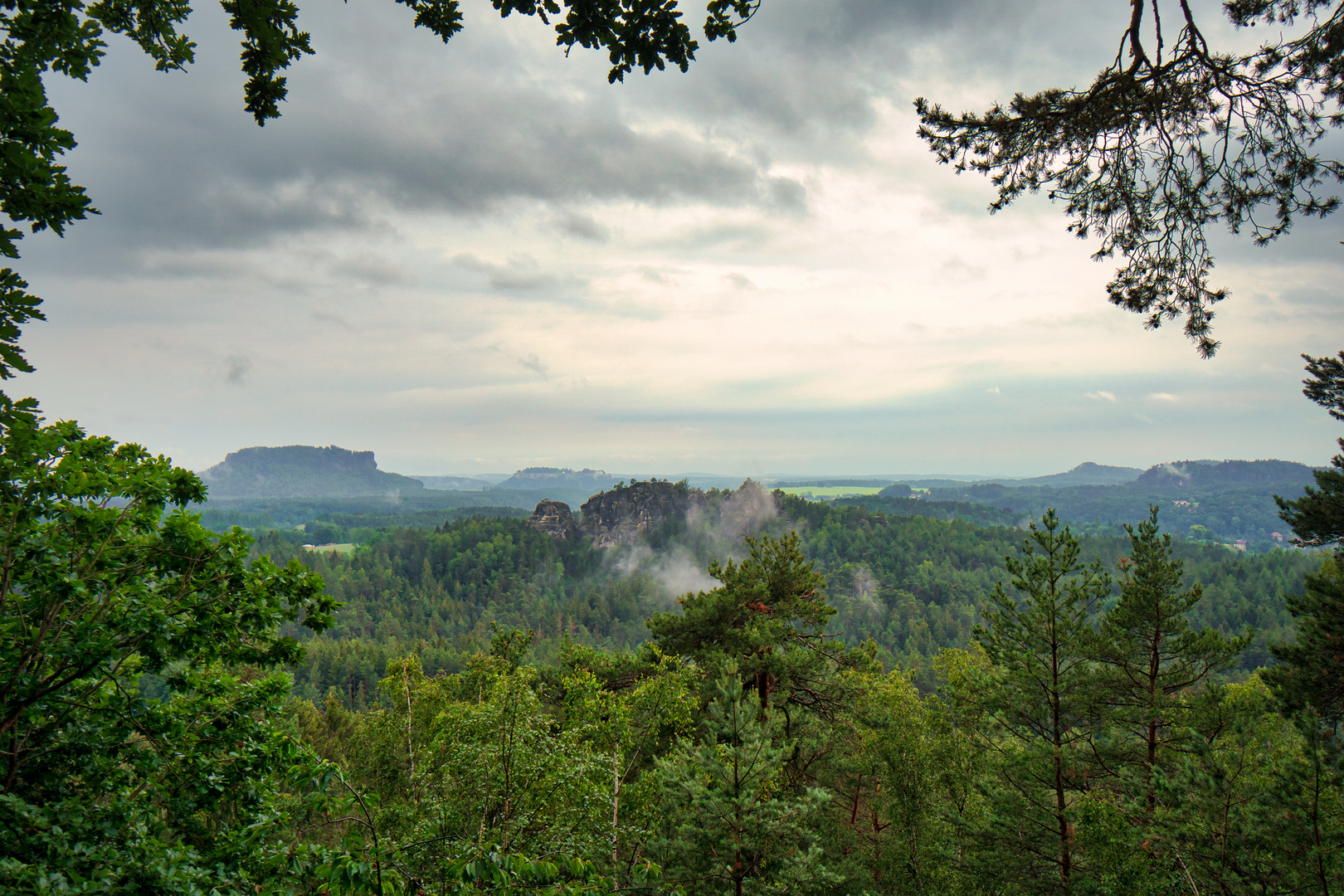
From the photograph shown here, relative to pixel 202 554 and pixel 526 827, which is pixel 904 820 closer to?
pixel 526 827

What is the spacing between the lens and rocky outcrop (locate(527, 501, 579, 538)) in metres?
195

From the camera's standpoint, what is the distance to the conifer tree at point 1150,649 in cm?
1375

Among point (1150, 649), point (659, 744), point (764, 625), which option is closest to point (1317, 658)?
point (1150, 649)

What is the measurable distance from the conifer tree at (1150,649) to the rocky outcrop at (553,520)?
187 meters

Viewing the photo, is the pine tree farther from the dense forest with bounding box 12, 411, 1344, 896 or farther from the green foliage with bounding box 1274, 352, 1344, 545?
the green foliage with bounding box 1274, 352, 1344, 545

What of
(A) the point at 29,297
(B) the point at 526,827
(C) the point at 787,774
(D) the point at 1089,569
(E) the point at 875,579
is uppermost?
(A) the point at 29,297

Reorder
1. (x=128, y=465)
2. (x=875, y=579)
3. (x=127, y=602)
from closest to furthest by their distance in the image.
→ (x=127, y=602) < (x=128, y=465) < (x=875, y=579)

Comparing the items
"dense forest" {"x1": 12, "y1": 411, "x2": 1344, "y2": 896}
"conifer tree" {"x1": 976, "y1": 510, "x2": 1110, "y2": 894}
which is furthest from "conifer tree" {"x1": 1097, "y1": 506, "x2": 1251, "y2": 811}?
"conifer tree" {"x1": 976, "y1": 510, "x2": 1110, "y2": 894}

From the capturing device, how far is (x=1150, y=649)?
14.8m

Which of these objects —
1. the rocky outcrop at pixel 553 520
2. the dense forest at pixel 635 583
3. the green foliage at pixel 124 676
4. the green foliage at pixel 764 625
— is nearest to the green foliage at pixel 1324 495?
the green foliage at pixel 764 625

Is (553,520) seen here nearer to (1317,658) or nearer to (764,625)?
(764,625)

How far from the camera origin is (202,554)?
5492 mm

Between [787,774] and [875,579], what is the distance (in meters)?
154

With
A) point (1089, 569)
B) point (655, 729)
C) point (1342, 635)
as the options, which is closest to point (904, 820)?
point (655, 729)
